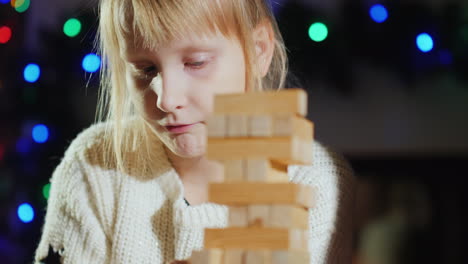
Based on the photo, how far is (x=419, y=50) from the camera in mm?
2064

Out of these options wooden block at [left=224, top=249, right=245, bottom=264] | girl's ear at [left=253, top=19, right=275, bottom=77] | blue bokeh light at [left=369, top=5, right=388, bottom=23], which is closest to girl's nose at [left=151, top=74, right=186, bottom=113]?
girl's ear at [left=253, top=19, right=275, bottom=77]

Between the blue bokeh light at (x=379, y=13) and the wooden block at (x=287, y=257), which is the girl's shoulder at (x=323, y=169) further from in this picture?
the blue bokeh light at (x=379, y=13)

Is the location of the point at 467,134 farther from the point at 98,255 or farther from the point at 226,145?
the point at 226,145

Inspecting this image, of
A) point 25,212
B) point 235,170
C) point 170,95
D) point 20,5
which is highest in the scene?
point 20,5

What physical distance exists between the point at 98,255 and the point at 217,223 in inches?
8.1

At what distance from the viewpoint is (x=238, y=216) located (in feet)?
2.51

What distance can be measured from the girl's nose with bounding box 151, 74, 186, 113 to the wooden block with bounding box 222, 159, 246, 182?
256 millimetres

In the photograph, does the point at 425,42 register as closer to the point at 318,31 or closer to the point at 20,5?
the point at 318,31

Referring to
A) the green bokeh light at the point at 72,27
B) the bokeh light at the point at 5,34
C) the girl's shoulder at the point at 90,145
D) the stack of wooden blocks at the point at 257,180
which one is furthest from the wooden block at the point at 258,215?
the bokeh light at the point at 5,34

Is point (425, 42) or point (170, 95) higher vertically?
point (425, 42)

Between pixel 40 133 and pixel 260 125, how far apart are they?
1.61 meters

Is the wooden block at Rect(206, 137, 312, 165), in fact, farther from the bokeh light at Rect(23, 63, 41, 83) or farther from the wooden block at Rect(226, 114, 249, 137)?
the bokeh light at Rect(23, 63, 41, 83)

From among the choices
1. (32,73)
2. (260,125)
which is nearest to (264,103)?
(260,125)

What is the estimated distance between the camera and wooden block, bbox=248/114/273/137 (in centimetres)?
75
